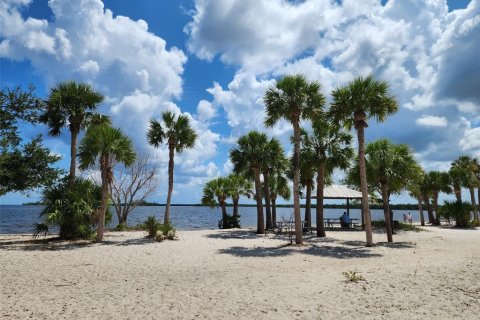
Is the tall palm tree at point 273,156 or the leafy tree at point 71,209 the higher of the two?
the tall palm tree at point 273,156

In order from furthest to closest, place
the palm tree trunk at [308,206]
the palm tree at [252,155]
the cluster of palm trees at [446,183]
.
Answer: the cluster of palm trees at [446,183] < the palm tree trunk at [308,206] < the palm tree at [252,155]

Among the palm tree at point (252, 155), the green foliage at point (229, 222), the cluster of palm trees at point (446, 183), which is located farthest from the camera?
the cluster of palm trees at point (446, 183)

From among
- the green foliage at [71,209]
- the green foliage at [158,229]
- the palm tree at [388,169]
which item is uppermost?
the palm tree at [388,169]

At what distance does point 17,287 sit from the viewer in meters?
7.91

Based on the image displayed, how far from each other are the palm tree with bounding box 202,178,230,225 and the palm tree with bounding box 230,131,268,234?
9.24 meters

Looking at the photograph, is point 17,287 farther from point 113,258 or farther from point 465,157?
point 465,157

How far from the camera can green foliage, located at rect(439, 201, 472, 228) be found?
3089cm

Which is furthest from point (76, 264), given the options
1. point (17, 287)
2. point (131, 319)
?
point (131, 319)

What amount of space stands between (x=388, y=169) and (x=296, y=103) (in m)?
6.41

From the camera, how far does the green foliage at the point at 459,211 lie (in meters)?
30.9

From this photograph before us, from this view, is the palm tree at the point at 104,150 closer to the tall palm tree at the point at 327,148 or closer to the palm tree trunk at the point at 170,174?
the palm tree trunk at the point at 170,174

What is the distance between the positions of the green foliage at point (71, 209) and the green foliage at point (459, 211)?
29.5m

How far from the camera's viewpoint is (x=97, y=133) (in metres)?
16.4

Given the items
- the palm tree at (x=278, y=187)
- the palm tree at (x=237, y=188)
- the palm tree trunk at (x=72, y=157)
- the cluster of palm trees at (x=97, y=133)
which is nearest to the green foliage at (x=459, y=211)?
the palm tree at (x=278, y=187)
